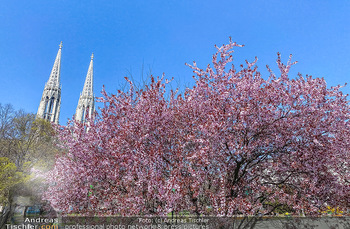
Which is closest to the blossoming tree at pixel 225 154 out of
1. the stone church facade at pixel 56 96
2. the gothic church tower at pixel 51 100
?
the stone church facade at pixel 56 96

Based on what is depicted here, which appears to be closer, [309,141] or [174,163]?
[309,141]

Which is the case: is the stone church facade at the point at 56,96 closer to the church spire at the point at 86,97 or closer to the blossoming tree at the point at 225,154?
the church spire at the point at 86,97

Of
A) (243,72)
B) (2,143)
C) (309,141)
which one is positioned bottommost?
(309,141)

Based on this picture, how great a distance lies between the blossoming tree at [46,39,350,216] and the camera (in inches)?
208

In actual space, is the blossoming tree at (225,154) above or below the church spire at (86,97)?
below

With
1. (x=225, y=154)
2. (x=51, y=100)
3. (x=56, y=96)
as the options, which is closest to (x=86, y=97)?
(x=56, y=96)

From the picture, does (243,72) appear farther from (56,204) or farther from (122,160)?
(56,204)

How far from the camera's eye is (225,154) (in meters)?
5.60

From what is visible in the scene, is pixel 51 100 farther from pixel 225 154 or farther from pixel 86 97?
pixel 225 154

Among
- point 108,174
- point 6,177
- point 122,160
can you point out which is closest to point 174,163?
point 122,160

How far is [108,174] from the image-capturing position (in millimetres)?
5918

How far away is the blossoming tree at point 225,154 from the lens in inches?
208

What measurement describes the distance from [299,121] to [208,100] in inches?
91.2

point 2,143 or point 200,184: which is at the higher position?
point 2,143
